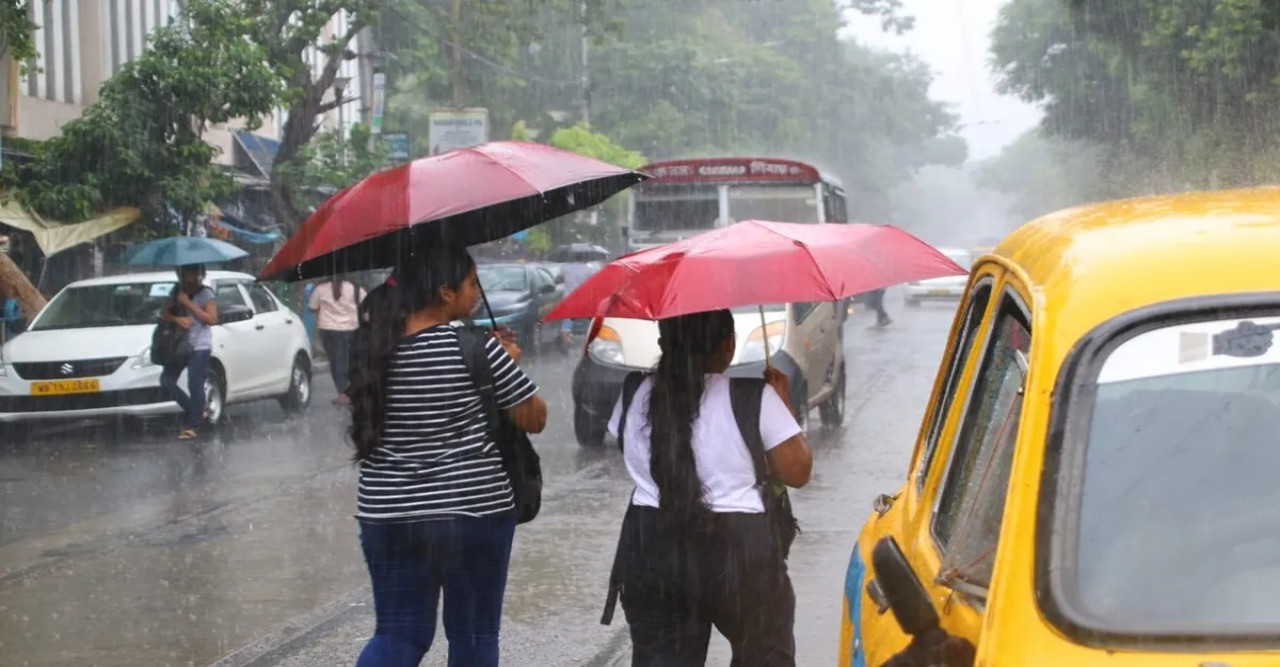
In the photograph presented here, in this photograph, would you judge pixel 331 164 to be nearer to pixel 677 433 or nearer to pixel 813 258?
pixel 813 258

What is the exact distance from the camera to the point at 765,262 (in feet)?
14.0

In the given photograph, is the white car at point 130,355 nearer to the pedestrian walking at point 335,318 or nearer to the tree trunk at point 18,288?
the pedestrian walking at point 335,318

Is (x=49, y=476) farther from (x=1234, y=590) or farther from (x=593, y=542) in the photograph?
(x=1234, y=590)

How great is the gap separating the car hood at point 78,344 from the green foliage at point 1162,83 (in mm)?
12498

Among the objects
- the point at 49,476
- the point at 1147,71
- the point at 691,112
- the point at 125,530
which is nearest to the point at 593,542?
the point at 125,530

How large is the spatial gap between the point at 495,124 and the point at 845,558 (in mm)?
39288

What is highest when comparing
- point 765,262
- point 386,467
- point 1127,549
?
point 765,262

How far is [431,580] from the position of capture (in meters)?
4.34

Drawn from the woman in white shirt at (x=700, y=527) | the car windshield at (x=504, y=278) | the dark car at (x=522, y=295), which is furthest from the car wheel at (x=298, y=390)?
the woman in white shirt at (x=700, y=527)

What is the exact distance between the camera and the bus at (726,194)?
19484 millimetres

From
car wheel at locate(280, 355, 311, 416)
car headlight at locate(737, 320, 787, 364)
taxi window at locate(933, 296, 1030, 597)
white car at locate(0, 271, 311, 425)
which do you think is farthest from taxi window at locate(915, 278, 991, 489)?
car wheel at locate(280, 355, 311, 416)

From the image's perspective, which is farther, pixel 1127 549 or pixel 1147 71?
pixel 1147 71

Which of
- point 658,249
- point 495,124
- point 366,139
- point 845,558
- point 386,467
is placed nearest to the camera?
point 386,467

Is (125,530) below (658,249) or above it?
below
